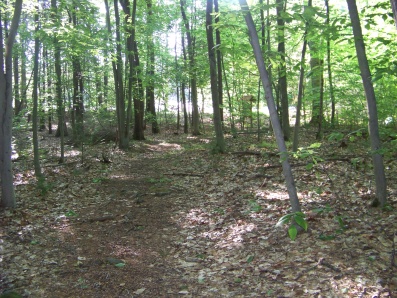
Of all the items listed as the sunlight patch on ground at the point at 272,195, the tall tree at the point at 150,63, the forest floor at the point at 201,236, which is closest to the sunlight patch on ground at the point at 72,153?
the forest floor at the point at 201,236

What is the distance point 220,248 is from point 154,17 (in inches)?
561

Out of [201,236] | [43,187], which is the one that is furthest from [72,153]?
[201,236]

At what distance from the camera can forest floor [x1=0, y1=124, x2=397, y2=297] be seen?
152 inches

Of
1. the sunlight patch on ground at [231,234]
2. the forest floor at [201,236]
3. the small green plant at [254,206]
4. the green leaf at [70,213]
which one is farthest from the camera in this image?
the green leaf at [70,213]

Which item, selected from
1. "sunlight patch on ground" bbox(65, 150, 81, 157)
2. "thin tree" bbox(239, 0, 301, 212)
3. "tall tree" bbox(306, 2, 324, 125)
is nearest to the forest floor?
"thin tree" bbox(239, 0, 301, 212)

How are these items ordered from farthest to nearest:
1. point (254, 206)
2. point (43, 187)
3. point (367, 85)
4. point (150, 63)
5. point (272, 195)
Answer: point (150, 63), point (43, 187), point (272, 195), point (254, 206), point (367, 85)

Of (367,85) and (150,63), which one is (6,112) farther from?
(150,63)

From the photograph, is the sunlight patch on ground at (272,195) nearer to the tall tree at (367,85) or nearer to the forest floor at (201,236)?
the forest floor at (201,236)

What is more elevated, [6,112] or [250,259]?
[6,112]

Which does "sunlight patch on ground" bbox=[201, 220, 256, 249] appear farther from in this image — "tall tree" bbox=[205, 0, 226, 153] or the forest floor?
"tall tree" bbox=[205, 0, 226, 153]

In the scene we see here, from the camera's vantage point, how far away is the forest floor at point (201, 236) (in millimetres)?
3865

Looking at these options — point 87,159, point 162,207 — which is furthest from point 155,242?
point 87,159

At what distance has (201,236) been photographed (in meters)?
5.51

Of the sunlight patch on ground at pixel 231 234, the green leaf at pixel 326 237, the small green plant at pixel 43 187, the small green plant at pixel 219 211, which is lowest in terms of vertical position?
the sunlight patch on ground at pixel 231 234
